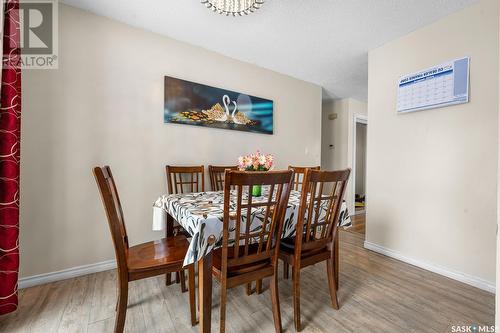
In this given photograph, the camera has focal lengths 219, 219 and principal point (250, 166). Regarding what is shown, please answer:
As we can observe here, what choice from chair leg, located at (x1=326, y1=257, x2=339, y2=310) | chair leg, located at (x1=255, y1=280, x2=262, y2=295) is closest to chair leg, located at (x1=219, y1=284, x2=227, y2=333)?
chair leg, located at (x1=255, y1=280, x2=262, y2=295)

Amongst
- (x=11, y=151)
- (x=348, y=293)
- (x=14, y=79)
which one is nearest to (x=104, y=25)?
(x=14, y=79)

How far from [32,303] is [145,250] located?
1038mm

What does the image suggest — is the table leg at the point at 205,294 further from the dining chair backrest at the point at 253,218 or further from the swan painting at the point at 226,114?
the swan painting at the point at 226,114

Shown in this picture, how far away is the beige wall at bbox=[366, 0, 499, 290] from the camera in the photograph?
1864 millimetres

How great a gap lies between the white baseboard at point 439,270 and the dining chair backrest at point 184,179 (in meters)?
2.21

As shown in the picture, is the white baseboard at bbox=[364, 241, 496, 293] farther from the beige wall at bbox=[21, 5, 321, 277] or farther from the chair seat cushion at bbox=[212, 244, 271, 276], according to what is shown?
the beige wall at bbox=[21, 5, 321, 277]

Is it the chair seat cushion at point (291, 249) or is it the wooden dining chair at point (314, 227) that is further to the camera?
the chair seat cushion at point (291, 249)

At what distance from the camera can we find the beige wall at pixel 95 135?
6.13ft

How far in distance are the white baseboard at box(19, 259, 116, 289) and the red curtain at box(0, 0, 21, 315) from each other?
0.39 m

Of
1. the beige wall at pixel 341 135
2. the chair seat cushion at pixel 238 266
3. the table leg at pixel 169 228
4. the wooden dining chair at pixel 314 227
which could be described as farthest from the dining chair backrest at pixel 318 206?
the beige wall at pixel 341 135

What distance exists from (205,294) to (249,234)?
0.38m

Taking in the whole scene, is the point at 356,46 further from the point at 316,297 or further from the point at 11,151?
the point at 11,151

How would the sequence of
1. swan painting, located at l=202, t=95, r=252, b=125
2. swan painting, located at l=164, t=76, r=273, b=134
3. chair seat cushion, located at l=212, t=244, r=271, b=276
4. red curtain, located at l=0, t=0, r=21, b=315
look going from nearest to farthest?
chair seat cushion, located at l=212, t=244, r=271, b=276, red curtain, located at l=0, t=0, r=21, b=315, swan painting, located at l=164, t=76, r=273, b=134, swan painting, located at l=202, t=95, r=252, b=125

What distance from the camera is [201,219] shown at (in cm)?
116
